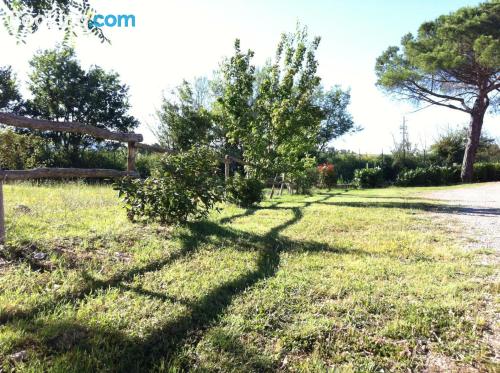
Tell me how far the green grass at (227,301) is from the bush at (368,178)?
17.1 meters

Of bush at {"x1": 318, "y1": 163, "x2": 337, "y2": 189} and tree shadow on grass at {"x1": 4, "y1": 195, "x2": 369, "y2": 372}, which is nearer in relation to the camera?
tree shadow on grass at {"x1": 4, "y1": 195, "x2": 369, "y2": 372}

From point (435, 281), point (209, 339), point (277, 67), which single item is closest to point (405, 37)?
point (277, 67)

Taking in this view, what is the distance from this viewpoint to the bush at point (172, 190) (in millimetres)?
4516

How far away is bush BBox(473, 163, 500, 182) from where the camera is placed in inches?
900

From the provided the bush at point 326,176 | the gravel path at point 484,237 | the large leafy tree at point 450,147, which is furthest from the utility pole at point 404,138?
the gravel path at point 484,237

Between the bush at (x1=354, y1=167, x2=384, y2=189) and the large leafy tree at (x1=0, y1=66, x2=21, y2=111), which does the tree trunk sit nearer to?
the bush at (x1=354, y1=167, x2=384, y2=189)

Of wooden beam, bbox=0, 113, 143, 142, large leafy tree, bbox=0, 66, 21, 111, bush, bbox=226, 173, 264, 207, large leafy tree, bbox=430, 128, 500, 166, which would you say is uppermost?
large leafy tree, bbox=0, 66, 21, 111

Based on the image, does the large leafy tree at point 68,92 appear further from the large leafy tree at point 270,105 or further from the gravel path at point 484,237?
the gravel path at point 484,237

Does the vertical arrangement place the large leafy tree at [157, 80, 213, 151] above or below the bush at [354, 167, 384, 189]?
above

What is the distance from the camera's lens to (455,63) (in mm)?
18172

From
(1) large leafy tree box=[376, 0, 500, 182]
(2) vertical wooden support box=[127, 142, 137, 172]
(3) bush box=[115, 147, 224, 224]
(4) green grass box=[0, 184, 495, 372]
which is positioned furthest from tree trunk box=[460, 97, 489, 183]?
(2) vertical wooden support box=[127, 142, 137, 172]

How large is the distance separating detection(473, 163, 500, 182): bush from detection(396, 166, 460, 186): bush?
184 centimetres

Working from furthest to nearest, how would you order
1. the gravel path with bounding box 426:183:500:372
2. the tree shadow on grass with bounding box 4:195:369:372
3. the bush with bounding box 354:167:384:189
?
the bush with bounding box 354:167:384:189 < the gravel path with bounding box 426:183:500:372 < the tree shadow on grass with bounding box 4:195:369:372

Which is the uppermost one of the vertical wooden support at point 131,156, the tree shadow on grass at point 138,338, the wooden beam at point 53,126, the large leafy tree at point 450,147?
the large leafy tree at point 450,147
